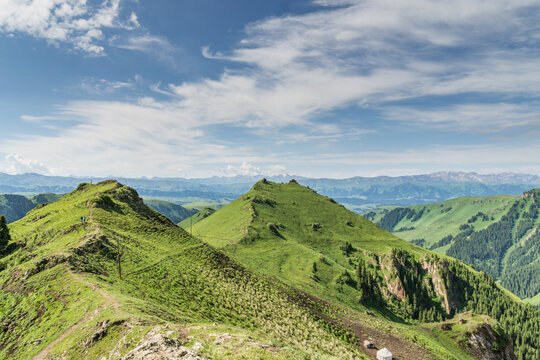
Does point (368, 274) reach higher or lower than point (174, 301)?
lower

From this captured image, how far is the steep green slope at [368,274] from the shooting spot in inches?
4779

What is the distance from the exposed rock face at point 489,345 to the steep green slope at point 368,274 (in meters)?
23.3

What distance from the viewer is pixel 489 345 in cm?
9219

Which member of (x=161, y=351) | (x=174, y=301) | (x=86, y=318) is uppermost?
(x=161, y=351)

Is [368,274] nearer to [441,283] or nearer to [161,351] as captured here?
[441,283]

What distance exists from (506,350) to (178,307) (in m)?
121

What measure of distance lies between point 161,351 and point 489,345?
121m

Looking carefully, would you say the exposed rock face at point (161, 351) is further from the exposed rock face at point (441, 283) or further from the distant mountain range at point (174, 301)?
the exposed rock face at point (441, 283)

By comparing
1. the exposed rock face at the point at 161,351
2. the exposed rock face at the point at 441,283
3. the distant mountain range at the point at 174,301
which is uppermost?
the exposed rock face at the point at 161,351

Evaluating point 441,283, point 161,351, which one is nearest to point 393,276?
point 441,283

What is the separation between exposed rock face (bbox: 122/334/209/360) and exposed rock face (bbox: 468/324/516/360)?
111 m

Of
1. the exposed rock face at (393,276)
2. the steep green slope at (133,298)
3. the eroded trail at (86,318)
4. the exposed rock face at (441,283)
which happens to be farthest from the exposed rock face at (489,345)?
the eroded trail at (86,318)

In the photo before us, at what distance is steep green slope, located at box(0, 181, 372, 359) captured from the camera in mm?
25859

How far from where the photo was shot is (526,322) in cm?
18575
